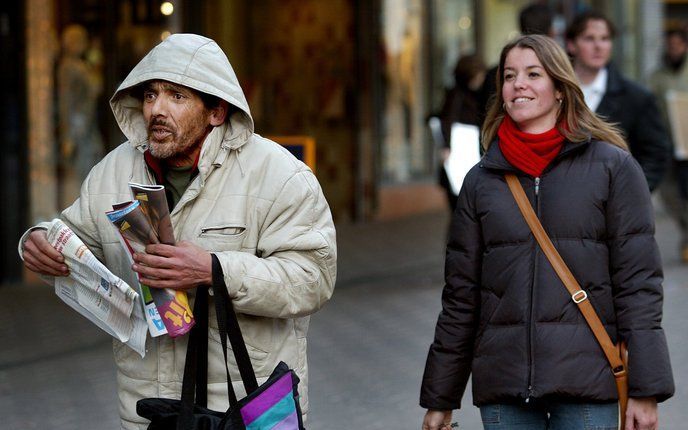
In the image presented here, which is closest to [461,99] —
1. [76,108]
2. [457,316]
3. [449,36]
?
[76,108]

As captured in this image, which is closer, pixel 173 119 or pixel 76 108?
pixel 173 119

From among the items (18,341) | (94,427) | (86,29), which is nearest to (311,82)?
(86,29)

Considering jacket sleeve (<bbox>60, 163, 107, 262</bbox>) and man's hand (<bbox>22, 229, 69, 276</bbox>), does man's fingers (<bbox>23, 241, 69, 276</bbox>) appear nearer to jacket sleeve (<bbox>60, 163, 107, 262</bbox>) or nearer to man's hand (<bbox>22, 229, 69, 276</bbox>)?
man's hand (<bbox>22, 229, 69, 276</bbox>)

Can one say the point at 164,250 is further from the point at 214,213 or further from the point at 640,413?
the point at 640,413

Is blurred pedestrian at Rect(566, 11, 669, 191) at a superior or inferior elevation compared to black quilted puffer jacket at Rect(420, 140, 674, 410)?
superior

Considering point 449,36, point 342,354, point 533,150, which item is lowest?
point 342,354

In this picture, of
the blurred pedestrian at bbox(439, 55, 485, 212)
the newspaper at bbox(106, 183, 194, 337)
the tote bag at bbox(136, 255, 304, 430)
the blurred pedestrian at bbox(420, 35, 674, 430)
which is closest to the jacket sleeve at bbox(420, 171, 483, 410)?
the blurred pedestrian at bbox(420, 35, 674, 430)

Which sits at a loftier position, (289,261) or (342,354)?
(289,261)

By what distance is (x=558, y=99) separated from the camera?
4086 millimetres

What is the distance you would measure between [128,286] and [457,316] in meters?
1.03

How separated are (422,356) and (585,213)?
4.45 meters

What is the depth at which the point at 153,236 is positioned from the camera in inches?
136

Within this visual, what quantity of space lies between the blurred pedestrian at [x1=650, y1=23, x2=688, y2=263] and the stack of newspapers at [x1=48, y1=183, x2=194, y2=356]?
30.2 ft

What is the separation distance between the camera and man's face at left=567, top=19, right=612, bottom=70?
6.73m
